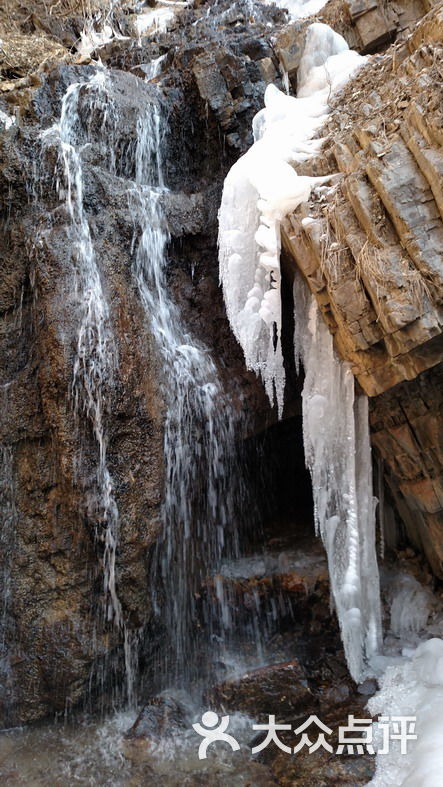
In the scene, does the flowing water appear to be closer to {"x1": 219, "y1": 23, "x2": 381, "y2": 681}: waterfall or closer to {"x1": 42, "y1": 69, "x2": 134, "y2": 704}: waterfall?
{"x1": 42, "y1": 69, "x2": 134, "y2": 704}: waterfall

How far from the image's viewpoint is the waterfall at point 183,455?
5.86 m

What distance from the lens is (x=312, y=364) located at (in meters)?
5.48

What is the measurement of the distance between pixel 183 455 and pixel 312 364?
5.28 feet

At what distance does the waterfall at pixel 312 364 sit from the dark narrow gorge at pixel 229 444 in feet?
0.07

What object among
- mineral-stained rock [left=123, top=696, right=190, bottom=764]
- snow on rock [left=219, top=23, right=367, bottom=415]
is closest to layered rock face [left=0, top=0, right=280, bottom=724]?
mineral-stained rock [left=123, top=696, right=190, bottom=764]

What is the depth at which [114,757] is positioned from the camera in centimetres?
480

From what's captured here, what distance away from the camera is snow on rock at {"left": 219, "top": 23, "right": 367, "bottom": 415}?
17.1 feet

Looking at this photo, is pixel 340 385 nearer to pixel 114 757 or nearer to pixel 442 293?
pixel 442 293

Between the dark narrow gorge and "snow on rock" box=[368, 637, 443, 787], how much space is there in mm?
24

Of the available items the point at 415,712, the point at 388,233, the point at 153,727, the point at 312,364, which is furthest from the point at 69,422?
the point at 415,712

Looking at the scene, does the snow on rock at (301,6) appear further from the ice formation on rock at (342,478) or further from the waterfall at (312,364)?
the ice formation on rock at (342,478)

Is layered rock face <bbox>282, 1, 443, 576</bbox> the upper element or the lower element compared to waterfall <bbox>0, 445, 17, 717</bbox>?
upper

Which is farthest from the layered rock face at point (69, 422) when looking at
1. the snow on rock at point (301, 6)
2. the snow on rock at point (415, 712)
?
the snow on rock at point (301, 6)

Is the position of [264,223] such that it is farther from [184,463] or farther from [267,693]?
[267,693]
